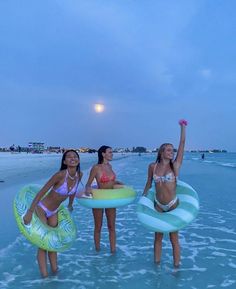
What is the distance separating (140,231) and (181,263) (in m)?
2.05

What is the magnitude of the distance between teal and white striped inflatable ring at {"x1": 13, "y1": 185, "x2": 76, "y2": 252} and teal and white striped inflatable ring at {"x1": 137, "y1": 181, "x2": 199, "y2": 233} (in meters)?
0.98

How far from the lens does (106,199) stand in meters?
4.95

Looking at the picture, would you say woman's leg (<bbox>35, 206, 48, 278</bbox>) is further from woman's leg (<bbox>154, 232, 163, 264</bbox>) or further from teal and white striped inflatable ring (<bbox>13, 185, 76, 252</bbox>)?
woman's leg (<bbox>154, 232, 163, 264</bbox>)

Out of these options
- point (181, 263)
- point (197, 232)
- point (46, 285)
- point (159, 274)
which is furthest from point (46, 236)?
point (197, 232)

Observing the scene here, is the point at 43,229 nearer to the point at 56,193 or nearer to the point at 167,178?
the point at 56,193

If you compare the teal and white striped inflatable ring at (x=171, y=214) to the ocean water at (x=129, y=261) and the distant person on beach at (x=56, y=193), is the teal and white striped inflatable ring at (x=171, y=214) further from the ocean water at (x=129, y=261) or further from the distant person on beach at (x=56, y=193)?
the distant person on beach at (x=56, y=193)

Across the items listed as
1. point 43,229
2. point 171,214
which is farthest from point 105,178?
point 43,229

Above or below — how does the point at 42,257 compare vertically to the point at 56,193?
below

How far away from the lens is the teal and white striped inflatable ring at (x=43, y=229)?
13.5 ft

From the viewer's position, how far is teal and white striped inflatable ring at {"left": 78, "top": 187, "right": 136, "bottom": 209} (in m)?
4.95

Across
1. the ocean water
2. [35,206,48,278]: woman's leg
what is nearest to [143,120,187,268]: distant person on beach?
the ocean water

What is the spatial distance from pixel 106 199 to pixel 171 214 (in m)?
0.96

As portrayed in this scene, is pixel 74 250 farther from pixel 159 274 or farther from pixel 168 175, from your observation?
pixel 168 175

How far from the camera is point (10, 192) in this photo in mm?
11492
